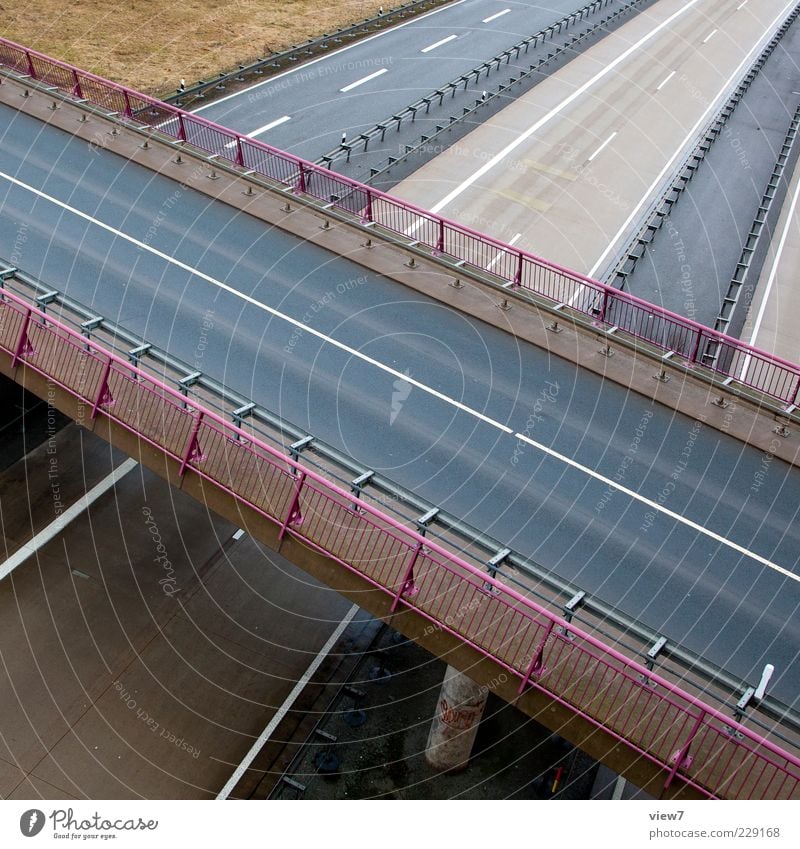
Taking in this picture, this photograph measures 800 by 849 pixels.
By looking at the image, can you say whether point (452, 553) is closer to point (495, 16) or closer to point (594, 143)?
point (594, 143)

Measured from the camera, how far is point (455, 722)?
1922cm

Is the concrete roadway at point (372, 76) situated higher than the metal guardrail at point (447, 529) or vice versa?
the concrete roadway at point (372, 76)

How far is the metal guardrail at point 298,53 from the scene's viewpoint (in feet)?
138

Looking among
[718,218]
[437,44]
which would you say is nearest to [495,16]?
[437,44]

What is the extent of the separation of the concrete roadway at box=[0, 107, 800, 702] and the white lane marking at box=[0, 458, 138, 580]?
6616mm

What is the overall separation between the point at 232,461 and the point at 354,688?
8.18m

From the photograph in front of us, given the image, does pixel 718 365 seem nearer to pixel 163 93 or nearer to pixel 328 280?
pixel 328 280

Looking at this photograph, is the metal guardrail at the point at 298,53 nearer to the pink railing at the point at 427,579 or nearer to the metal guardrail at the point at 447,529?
the metal guardrail at the point at 447,529

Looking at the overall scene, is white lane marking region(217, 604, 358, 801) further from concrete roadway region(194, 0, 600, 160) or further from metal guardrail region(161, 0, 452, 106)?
metal guardrail region(161, 0, 452, 106)

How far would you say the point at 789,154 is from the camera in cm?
3725

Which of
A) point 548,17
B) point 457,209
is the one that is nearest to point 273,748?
point 457,209

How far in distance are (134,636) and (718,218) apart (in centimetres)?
2502

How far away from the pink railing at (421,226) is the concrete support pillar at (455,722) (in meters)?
8.99

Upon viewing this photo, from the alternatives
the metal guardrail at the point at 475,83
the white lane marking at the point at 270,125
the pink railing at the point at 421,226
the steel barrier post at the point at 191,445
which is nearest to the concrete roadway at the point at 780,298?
the pink railing at the point at 421,226
